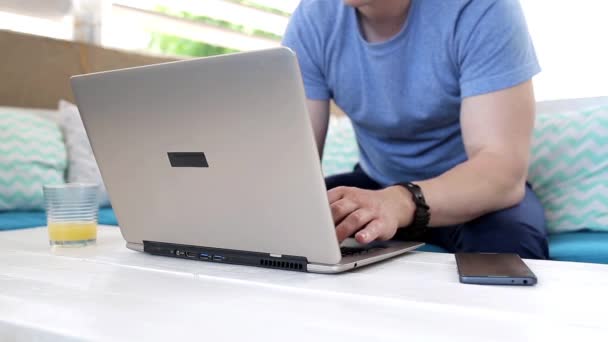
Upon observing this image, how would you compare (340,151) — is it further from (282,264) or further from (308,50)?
(282,264)

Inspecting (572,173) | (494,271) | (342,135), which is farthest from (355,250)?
(342,135)

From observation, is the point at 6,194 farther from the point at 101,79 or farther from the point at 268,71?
the point at 268,71

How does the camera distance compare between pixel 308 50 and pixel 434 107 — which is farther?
pixel 308 50

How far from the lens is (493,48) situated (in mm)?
1185

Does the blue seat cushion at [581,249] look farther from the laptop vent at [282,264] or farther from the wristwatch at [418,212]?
the laptop vent at [282,264]

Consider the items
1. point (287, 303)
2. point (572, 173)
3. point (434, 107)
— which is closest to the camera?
point (287, 303)

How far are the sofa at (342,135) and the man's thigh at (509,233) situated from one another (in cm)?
16

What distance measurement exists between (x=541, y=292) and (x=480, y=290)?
2.5 inches

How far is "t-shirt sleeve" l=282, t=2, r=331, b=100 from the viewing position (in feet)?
4.69

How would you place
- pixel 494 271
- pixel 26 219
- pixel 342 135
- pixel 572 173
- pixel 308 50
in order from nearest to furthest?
1. pixel 494 271
2. pixel 308 50
3. pixel 572 173
4. pixel 26 219
5. pixel 342 135

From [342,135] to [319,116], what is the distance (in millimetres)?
688

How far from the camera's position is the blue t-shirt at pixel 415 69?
3.92ft

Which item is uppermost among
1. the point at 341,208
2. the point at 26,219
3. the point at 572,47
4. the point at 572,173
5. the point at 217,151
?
the point at 217,151

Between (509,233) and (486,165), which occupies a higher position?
(486,165)
